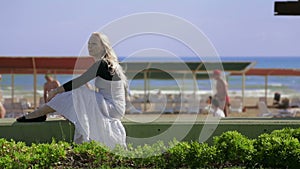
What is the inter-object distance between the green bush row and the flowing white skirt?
59 centimetres

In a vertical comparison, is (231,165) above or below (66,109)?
below

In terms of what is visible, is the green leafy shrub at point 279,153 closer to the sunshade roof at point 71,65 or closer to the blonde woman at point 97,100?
the blonde woman at point 97,100

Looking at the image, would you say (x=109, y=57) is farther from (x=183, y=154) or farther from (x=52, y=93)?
(x=183, y=154)

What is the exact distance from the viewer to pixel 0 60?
19.7m

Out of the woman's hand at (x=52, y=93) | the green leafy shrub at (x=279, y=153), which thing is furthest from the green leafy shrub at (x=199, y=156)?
the woman's hand at (x=52, y=93)

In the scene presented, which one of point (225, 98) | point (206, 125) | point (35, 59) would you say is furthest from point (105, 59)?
point (35, 59)

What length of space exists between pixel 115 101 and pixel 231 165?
177cm

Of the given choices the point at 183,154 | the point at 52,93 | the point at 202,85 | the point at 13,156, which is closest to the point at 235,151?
the point at 183,154

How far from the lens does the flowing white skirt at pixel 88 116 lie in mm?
7738

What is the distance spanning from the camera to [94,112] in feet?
25.4

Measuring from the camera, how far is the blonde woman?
305 inches

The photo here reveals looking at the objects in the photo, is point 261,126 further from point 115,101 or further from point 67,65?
point 67,65

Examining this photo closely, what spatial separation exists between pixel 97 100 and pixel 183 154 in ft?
4.93

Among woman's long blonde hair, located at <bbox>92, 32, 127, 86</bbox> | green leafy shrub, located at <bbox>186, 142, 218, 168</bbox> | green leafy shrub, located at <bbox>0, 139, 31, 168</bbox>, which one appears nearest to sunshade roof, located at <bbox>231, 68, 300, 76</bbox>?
woman's long blonde hair, located at <bbox>92, 32, 127, 86</bbox>
